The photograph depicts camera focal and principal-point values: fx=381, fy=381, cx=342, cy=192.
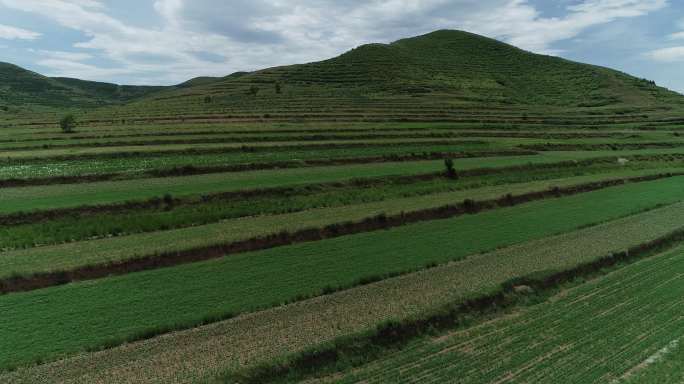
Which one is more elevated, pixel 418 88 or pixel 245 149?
pixel 418 88

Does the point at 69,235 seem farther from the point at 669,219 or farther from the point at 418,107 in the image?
the point at 418,107

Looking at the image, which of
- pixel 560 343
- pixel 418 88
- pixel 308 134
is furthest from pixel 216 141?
pixel 418 88

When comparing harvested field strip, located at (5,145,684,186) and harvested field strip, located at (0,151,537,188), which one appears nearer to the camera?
harvested field strip, located at (0,151,537,188)

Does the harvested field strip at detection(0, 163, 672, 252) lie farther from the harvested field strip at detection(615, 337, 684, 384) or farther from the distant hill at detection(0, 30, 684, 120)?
the distant hill at detection(0, 30, 684, 120)

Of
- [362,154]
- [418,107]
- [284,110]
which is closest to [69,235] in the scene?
[362,154]

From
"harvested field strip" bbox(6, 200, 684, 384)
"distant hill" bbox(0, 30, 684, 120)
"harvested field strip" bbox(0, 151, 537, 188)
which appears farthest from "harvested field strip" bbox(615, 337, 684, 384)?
"distant hill" bbox(0, 30, 684, 120)

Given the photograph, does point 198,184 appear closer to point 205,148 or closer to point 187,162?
point 187,162

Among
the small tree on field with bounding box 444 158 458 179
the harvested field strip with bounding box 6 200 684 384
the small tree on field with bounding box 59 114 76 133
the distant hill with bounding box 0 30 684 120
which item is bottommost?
the harvested field strip with bounding box 6 200 684 384
